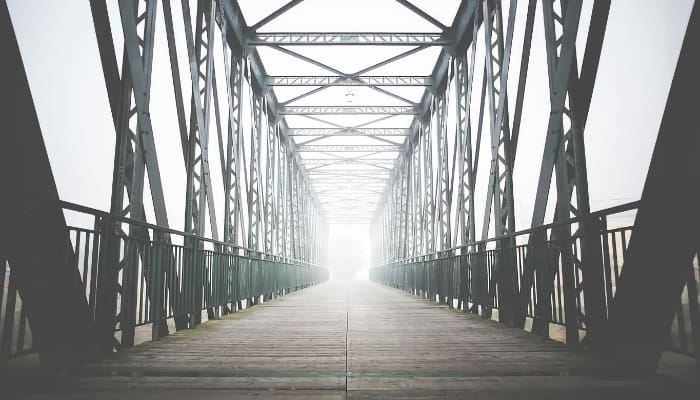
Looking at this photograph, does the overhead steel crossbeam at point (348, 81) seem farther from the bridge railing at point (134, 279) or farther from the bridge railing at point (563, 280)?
the bridge railing at point (563, 280)

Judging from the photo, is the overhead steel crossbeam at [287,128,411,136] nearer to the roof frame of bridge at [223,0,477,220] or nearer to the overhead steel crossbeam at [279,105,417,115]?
the roof frame of bridge at [223,0,477,220]

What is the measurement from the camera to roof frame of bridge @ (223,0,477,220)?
9.92 meters

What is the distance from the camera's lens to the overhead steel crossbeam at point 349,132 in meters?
17.6

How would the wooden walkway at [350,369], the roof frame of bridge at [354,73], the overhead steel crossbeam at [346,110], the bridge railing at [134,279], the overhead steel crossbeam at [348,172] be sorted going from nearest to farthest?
1. the wooden walkway at [350,369]
2. the bridge railing at [134,279]
3. the roof frame of bridge at [354,73]
4. the overhead steel crossbeam at [346,110]
5. the overhead steel crossbeam at [348,172]

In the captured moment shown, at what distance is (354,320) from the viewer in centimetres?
661

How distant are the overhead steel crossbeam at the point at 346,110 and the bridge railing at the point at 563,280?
27.2ft

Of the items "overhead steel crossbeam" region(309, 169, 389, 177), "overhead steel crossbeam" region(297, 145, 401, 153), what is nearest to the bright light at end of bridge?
"overhead steel crossbeam" region(309, 169, 389, 177)

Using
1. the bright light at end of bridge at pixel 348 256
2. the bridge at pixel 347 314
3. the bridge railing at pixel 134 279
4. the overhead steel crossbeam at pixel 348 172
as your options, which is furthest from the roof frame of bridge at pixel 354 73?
the bright light at end of bridge at pixel 348 256

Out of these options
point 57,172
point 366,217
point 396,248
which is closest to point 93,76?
point 57,172

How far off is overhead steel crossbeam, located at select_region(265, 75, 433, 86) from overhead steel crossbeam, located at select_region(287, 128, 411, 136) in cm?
→ 465

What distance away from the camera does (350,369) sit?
3248 millimetres

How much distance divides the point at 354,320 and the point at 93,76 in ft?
14.0

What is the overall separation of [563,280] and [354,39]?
767 centimetres

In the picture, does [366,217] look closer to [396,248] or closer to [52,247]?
[396,248]
